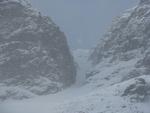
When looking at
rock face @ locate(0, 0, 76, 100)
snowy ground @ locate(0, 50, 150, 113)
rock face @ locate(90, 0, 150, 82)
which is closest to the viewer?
snowy ground @ locate(0, 50, 150, 113)

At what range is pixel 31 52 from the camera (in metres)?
81.1

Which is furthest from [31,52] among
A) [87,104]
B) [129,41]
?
[87,104]

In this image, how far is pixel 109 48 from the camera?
333 feet

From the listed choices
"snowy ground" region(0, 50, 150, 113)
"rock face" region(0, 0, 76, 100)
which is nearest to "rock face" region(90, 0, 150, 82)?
"rock face" region(0, 0, 76, 100)

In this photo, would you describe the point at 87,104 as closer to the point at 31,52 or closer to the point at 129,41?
the point at 31,52

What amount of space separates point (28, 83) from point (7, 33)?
34.7 ft

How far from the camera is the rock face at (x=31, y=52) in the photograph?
7675 centimetres

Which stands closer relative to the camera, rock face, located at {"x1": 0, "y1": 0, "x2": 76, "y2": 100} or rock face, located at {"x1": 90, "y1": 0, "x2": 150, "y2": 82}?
rock face, located at {"x1": 0, "y1": 0, "x2": 76, "y2": 100}

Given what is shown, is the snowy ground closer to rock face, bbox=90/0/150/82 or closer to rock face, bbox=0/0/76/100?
rock face, bbox=0/0/76/100

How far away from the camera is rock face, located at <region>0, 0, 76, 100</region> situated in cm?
7675

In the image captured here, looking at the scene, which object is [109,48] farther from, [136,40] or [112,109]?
[112,109]

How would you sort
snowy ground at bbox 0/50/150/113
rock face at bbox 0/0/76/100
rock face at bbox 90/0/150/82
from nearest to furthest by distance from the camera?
snowy ground at bbox 0/50/150/113
rock face at bbox 0/0/76/100
rock face at bbox 90/0/150/82

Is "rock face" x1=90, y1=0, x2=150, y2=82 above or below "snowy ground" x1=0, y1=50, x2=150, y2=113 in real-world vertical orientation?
above

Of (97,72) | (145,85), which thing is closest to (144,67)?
(97,72)
